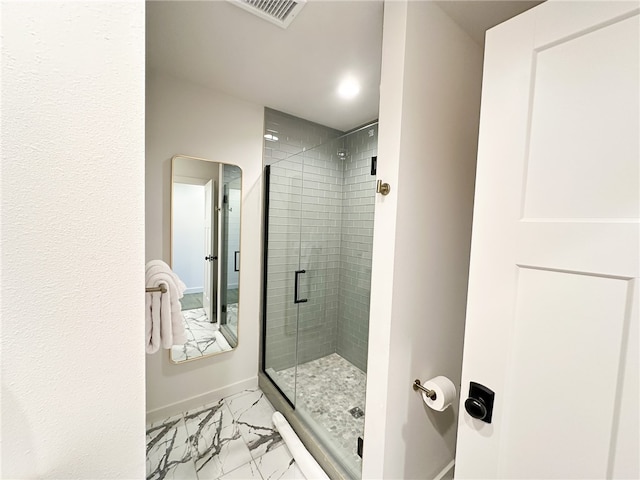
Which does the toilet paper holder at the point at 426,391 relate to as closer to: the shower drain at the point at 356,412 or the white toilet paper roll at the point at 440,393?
the white toilet paper roll at the point at 440,393

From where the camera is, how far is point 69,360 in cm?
44

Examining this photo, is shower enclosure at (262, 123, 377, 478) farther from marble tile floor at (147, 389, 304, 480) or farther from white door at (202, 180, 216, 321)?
white door at (202, 180, 216, 321)

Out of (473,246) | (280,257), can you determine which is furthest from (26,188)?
(280,257)

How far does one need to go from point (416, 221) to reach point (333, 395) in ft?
5.27

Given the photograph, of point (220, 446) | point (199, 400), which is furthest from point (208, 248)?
point (220, 446)

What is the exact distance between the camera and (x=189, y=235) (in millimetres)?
1776

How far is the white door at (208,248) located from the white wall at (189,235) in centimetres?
2

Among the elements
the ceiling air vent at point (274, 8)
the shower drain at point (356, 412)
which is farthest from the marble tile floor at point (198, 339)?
the ceiling air vent at point (274, 8)

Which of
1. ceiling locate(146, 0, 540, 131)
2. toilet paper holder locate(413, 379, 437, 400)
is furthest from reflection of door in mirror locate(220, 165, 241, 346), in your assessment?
toilet paper holder locate(413, 379, 437, 400)

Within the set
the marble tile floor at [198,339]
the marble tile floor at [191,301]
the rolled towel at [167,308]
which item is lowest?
the marble tile floor at [198,339]

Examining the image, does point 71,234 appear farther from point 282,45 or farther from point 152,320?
point 282,45

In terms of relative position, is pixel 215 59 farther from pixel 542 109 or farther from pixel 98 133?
pixel 542 109

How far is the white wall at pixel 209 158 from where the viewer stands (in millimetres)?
1627

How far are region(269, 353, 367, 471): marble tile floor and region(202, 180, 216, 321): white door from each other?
0.87 meters
